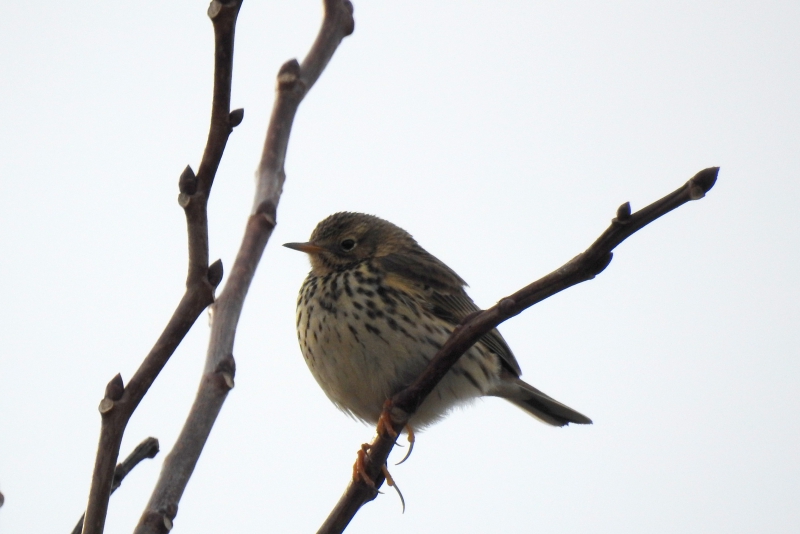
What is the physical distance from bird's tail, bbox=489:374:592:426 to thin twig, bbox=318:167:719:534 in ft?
10.3

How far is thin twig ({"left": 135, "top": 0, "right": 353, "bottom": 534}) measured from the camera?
Answer: 9.81 ft

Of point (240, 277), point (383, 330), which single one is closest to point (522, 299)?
point (240, 277)

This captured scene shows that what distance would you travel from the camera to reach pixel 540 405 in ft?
22.9

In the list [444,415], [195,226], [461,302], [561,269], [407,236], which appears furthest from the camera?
[407,236]

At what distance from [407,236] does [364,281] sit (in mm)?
1585

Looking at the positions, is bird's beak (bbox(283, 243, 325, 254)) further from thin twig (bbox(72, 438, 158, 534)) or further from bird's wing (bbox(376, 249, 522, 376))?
thin twig (bbox(72, 438, 158, 534))

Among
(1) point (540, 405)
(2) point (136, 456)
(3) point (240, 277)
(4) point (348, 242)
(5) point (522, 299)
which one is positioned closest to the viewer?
(5) point (522, 299)

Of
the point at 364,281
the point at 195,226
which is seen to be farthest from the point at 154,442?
the point at 364,281

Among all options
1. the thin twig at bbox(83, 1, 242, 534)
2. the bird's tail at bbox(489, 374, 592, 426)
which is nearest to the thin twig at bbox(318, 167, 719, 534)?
the thin twig at bbox(83, 1, 242, 534)

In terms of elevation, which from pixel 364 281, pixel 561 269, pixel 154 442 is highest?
pixel 364 281

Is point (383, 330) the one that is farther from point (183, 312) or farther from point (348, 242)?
point (183, 312)

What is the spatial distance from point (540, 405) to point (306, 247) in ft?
7.06

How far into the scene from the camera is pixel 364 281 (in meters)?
6.11

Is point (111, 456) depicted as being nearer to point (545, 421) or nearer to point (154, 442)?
point (154, 442)
